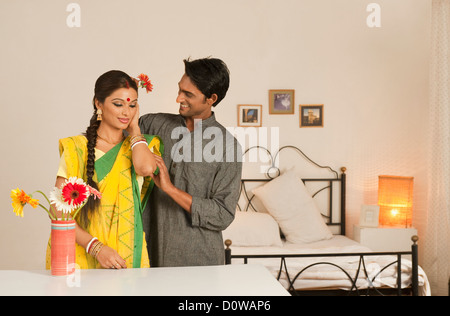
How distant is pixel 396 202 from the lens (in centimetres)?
454

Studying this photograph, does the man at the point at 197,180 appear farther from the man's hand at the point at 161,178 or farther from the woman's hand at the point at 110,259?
the woman's hand at the point at 110,259

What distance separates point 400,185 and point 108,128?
321 cm

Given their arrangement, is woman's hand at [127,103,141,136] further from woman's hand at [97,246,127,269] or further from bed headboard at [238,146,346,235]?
bed headboard at [238,146,346,235]

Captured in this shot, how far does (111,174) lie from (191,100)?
0.52 meters

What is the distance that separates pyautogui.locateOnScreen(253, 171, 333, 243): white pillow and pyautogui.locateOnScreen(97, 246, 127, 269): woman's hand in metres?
2.67

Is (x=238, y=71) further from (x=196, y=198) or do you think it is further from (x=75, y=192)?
(x=75, y=192)

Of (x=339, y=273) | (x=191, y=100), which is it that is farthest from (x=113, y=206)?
(x=339, y=273)

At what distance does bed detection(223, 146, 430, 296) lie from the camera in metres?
3.45

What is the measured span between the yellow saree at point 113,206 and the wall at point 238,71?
2.69 metres

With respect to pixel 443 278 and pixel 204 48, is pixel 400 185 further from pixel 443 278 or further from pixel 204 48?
pixel 204 48

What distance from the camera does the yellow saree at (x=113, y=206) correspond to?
1.92 metres

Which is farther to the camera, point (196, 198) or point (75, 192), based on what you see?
point (196, 198)

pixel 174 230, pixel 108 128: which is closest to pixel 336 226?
pixel 174 230

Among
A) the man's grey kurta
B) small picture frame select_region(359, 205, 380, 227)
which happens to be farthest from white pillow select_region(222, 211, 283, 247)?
the man's grey kurta
